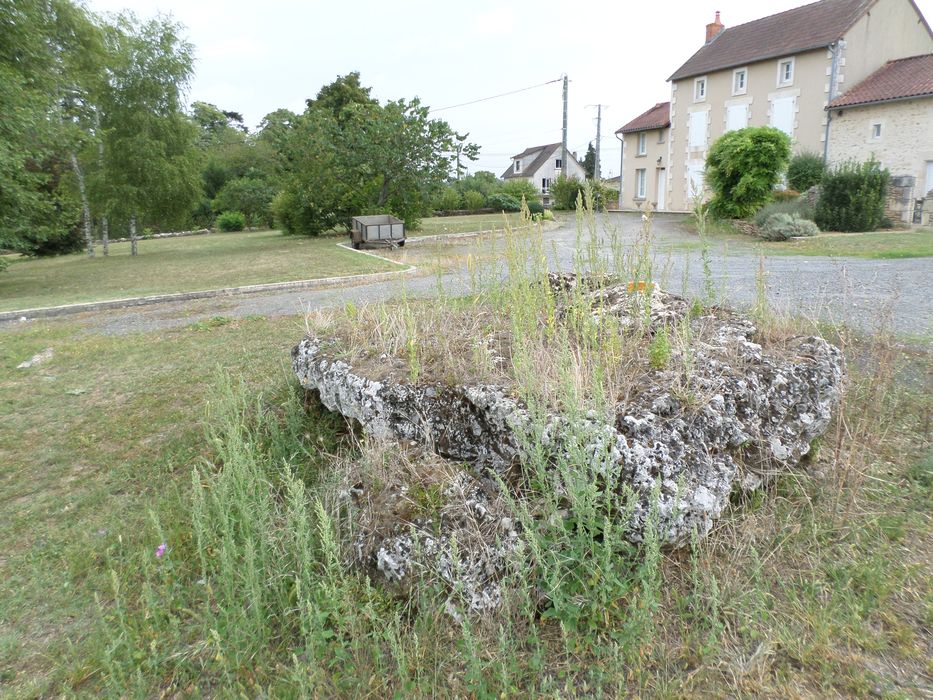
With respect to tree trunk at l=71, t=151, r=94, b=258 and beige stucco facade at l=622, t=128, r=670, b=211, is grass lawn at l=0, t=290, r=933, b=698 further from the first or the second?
beige stucco facade at l=622, t=128, r=670, b=211

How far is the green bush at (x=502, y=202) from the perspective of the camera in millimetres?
39269

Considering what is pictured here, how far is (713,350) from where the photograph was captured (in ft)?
10.2

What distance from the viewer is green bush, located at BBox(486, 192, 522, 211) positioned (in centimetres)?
3927

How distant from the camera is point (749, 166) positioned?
60.6 feet

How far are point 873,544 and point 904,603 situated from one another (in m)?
0.32

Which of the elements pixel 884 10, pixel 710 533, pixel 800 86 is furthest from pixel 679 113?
pixel 710 533

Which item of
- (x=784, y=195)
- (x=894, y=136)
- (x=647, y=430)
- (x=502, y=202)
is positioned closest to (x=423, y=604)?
(x=647, y=430)

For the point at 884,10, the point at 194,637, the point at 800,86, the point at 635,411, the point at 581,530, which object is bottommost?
the point at 194,637

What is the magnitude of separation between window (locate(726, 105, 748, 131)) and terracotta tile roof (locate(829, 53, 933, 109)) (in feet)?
15.7

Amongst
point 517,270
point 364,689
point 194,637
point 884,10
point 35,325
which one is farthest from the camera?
point 884,10

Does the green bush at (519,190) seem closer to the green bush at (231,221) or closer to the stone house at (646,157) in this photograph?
the stone house at (646,157)

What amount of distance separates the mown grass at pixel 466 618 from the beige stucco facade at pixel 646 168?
31.6 m

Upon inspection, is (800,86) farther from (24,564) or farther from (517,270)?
(24,564)

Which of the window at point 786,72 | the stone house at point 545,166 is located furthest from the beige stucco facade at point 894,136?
the stone house at point 545,166
